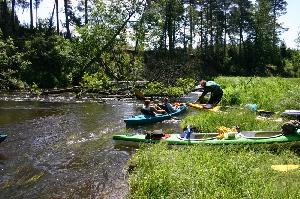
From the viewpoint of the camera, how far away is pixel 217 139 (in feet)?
35.2

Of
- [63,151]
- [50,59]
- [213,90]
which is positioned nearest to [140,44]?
[50,59]

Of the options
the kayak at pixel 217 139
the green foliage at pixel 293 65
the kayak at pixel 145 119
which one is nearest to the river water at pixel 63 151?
the kayak at pixel 145 119

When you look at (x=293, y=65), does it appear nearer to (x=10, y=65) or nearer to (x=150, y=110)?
(x=10, y=65)

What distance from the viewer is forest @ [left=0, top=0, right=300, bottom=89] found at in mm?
30922

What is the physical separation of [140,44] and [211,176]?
89.7 feet

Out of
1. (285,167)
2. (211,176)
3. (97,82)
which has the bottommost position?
(285,167)

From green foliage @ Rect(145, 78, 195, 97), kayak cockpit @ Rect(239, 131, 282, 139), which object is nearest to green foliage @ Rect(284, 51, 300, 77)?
green foliage @ Rect(145, 78, 195, 97)

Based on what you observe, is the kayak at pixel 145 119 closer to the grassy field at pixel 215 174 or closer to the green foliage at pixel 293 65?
the grassy field at pixel 215 174

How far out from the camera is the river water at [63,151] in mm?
8500

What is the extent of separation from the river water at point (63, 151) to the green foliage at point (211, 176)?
95 centimetres

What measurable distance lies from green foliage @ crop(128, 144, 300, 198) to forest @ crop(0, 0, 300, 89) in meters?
16.9

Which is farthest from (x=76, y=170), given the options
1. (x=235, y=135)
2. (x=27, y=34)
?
(x=27, y=34)

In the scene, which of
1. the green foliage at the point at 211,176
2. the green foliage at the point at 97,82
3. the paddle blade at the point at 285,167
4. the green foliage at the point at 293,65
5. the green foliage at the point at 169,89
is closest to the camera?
the green foliage at the point at 211,176

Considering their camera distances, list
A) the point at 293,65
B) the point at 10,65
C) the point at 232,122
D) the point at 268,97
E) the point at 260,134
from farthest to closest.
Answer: the point at 293,65
the point at 10,65
the point at 268,97
the point at 232,122
the point at 260,134
